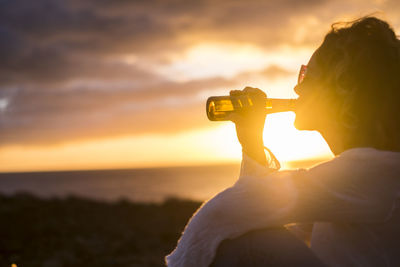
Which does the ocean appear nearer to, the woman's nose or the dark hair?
the woman's nose

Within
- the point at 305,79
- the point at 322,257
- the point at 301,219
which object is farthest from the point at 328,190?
the point at 305,79

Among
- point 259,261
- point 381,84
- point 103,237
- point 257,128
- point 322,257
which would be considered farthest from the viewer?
point 103,237

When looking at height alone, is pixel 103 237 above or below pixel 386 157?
below

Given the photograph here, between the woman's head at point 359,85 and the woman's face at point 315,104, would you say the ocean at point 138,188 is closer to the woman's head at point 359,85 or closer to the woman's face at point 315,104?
the woman's face at point 315,104

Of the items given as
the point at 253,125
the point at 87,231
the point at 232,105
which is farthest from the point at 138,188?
the point at 253,125

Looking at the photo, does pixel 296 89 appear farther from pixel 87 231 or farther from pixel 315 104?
pixel 87 231

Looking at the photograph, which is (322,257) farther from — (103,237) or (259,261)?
(103,237)

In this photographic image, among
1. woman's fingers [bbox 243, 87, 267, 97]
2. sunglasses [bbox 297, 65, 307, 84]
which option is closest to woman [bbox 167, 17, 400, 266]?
sunglasses [bbox 297, 65, 307, 84]

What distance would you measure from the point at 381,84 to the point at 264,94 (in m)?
0.44

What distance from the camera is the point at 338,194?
3.91 feet

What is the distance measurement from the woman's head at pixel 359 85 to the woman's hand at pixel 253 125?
21 centimetres

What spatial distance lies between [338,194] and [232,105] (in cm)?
68

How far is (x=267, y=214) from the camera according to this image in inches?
45.6

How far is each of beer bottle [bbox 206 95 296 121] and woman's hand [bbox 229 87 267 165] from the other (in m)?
0.03
